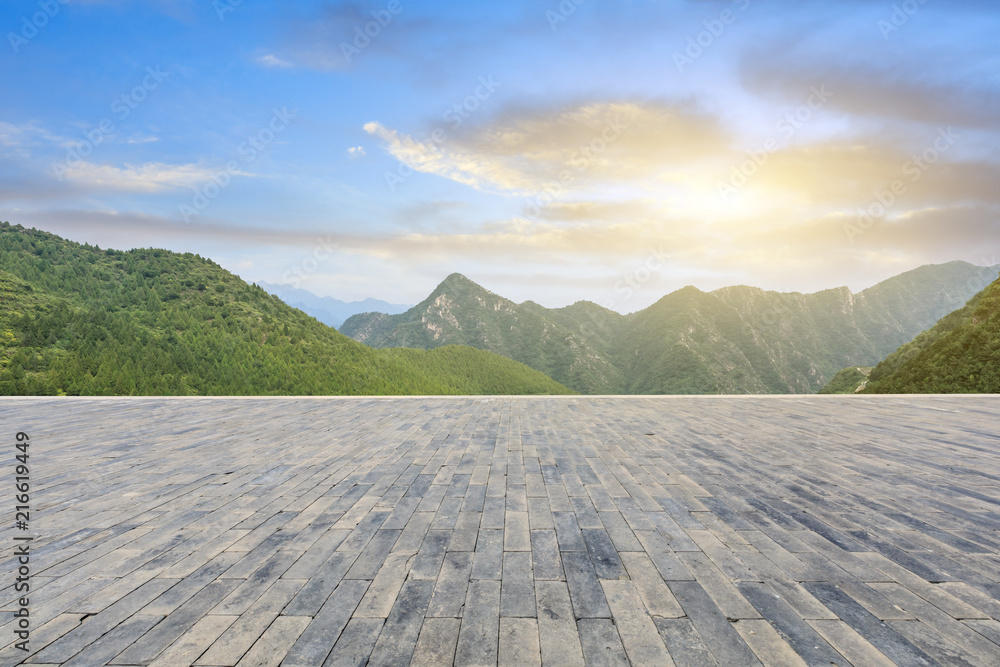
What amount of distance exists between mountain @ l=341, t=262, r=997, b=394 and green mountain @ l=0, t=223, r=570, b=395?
180 feet

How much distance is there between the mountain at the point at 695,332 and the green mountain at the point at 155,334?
180 ft

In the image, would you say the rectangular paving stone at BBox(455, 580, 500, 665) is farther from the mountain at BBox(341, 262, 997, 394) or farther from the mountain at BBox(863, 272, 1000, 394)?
the mountain at BBox(341, 262, 997, 394)

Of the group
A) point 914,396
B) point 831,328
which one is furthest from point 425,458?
point 831,328

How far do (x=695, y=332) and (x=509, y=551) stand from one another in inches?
4196

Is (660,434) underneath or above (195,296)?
underneath

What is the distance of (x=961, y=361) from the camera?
2061cm

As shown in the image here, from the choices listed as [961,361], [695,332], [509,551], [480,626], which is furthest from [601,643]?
[695,332]

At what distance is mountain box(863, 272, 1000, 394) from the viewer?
19.2 metres

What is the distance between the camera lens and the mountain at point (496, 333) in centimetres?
9225

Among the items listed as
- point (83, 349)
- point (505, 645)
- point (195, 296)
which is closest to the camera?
point (505, 645)

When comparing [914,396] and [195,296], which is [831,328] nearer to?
[914,396]

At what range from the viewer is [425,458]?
590cm

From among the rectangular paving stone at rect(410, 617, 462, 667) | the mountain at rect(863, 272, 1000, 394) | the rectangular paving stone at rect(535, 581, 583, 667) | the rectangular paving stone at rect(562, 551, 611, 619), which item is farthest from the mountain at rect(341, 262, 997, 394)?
the rectangular paving stone at rect(410, 617, 462, 667)

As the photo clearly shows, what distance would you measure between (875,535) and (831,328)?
154061 mm
